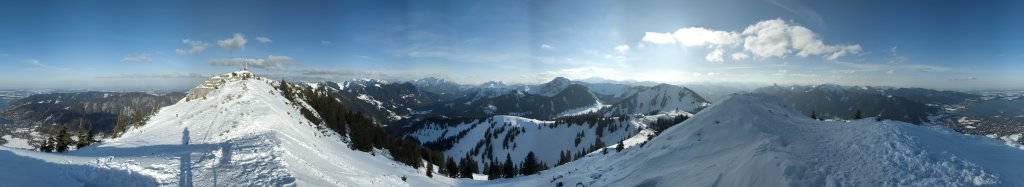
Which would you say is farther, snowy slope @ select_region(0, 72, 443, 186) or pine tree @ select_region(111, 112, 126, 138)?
pine tree @ select_region(111, 112, 126, 138)

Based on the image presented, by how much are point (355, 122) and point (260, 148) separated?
49.6 m

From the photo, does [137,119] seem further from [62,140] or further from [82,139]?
[62,140]

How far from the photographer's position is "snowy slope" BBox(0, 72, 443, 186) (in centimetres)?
1769

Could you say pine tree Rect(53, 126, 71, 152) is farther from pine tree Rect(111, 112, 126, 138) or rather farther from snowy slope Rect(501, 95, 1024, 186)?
snowy slope Rect(501, 95, 1024, 186)

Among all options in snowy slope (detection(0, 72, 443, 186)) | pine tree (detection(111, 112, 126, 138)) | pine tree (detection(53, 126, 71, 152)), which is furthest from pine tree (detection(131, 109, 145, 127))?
pine tree (detection(53, 126, 71, 152))

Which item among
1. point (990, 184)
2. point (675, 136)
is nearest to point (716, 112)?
point (675, 136)

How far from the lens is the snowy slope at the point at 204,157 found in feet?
58.0

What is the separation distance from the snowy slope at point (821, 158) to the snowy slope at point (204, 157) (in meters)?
20.9

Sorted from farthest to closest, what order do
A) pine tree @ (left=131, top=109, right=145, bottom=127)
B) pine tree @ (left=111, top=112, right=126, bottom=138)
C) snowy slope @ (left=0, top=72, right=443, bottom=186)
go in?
1. pine tree @ (left=131, top=109, right=145, bottom=127)
2. pine tree @ (left=111, top=112, right=126, bottom=138)
3. snowy slope @ (left=0, top=72, right=443, bottom=186)

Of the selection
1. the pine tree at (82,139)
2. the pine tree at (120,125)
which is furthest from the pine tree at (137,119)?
the pine tree at (82,139)

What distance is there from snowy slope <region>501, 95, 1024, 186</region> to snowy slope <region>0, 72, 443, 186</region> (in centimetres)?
2092

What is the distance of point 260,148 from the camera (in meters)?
26.1

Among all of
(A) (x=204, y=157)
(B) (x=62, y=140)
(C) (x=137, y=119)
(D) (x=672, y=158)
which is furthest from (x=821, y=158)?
(C) (x=137, y=119)

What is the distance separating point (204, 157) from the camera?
23.0m
